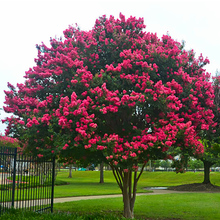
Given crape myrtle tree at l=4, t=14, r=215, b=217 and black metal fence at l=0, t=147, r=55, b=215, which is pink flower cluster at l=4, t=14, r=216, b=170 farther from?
black metal fence at l=0, t=147, r=55, b=215

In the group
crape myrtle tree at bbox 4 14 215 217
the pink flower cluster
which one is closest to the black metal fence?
crape myrtle tree at bbox 4 14 215 217

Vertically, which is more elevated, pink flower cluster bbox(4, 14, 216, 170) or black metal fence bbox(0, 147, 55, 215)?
pink flower cluster bbox(4, 14, 216, 170)

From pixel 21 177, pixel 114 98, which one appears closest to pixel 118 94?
pixel 114 98

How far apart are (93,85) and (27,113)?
Answer: 257 centimetres

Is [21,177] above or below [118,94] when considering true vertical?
below

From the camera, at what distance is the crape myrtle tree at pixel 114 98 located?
9.37 m

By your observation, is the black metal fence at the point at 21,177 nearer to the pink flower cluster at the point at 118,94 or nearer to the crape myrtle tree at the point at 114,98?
the crape myrtle tree at the point at 114,98

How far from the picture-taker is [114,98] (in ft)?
30.3

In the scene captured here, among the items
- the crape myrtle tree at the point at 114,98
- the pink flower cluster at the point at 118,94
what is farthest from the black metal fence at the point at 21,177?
the pink flower cluster at the point at 118,94

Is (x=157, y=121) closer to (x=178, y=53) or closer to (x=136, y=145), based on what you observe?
(x=136, y=145)

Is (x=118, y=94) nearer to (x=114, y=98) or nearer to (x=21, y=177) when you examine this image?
(x=114, y=98)

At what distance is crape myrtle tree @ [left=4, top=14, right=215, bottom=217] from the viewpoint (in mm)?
9367

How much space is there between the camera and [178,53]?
10.9 meters

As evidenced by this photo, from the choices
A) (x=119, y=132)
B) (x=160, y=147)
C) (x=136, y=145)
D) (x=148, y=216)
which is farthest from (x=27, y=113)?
(x=148, y=216)
